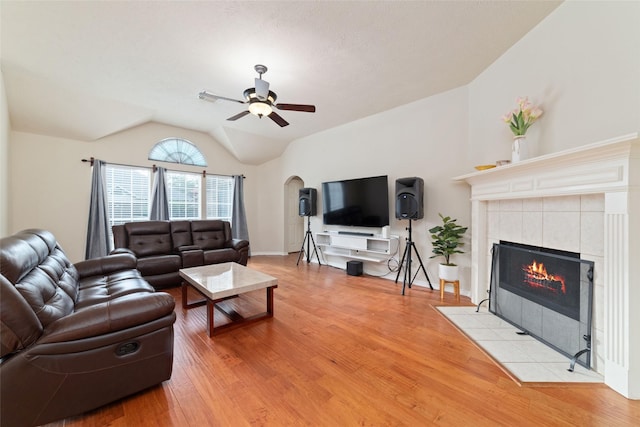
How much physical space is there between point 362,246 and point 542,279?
2324mm

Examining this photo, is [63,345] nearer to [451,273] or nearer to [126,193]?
[451,273]

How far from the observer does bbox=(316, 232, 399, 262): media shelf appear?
387cm

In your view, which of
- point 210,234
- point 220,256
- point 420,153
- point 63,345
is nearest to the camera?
point 63,345

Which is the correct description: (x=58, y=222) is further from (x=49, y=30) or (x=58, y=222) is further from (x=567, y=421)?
(x=567, y=421)

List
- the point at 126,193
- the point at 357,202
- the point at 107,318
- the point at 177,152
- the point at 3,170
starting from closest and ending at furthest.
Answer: the point at 107,318, the point at 3,170, the point at 357,202, the point at 126,193, the point at 177,152

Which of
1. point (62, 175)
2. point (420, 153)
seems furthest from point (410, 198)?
point (62, 175)

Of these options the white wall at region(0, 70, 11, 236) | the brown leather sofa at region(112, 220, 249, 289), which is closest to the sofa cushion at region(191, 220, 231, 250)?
the brown leather sofa at region(112, 220, 249, 289)

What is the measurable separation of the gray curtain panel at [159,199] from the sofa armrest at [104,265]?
7.30 ft

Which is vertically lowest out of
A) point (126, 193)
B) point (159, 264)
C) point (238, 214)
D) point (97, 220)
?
point (159, 264)

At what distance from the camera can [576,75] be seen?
1911 millimetres

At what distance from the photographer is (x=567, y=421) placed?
1301 mm

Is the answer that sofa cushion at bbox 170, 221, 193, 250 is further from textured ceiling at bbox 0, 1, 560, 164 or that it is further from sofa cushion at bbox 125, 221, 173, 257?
textured ceiling at bbox 0, 1, 560, 164

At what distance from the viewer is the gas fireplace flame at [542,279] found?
1965 millimetres

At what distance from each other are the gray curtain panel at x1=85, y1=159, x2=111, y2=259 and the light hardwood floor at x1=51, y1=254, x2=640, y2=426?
118 inches
